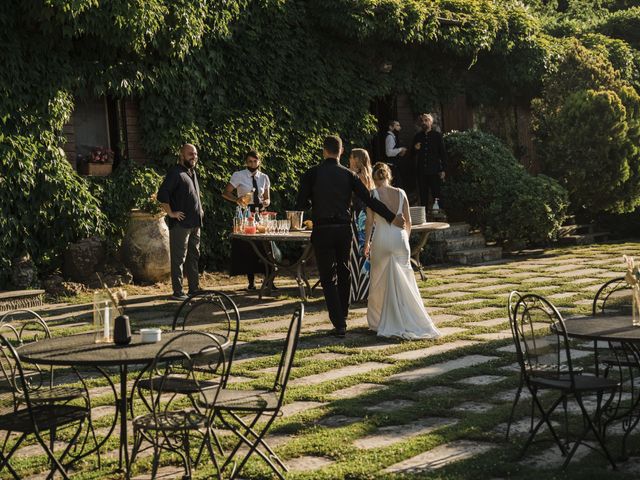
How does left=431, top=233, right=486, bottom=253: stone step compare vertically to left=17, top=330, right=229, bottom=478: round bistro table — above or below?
above

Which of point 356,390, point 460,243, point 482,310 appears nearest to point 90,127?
point 460,243

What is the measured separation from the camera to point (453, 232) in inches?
627

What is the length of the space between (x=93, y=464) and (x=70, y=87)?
27.5ft

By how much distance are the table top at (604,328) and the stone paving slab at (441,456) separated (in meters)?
0.79

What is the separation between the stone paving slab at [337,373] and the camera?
22.6 ft

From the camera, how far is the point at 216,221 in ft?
46.4

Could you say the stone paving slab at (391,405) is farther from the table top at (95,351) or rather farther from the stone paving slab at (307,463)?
the table top at (95,351)

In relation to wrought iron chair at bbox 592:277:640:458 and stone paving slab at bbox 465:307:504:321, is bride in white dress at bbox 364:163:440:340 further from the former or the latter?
wrought iron chair at bbox 592:277:640:458

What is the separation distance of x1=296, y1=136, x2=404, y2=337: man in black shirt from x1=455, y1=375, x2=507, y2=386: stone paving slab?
203 centimetres

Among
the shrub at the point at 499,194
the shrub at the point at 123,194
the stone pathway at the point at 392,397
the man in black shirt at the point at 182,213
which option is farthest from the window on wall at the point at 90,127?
the shrub at the point at 499,194

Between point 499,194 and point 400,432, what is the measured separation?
11106 mm

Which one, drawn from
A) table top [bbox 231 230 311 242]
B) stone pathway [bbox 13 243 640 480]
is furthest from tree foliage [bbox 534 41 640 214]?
table top [bbox 231 230 311 242]

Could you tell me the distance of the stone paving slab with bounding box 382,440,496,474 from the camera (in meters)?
4.80

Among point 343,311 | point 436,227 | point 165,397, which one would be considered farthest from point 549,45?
point 165,397
